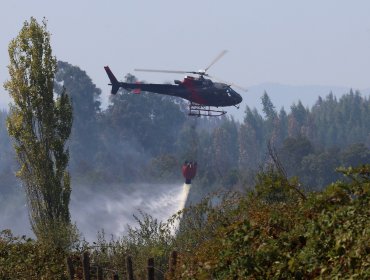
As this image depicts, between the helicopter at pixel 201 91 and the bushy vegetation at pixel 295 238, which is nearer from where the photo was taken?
the bushy vegetation at pixel 295 238

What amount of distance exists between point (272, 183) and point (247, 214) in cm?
73

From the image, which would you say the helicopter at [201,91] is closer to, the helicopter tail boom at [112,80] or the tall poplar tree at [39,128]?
the helicopter tail boom at [112,80]

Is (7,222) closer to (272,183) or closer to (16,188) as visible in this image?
(16,188)

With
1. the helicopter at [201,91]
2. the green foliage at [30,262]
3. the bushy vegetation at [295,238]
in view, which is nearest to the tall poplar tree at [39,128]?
the green foliage at [30,262]

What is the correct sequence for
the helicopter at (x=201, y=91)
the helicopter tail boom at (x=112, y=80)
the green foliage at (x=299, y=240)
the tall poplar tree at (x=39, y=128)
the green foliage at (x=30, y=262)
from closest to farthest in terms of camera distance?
the green foliage at (x=299, y=240) → the green foliage at (x=30, y=262) → the tall poplar tree at (x=39, y=128) → the helicopter at (x=201, y=91) → the helicopter tail boom at (x=112, y=80)

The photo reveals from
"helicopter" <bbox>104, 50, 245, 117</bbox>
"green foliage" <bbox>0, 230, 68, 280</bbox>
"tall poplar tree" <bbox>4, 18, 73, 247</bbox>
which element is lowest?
"green foliage" <bbox>0, 230, 68, 280</bbox>

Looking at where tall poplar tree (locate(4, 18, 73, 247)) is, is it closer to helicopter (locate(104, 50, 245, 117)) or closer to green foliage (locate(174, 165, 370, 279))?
green foliage (locate(174, 165, 370, 279))

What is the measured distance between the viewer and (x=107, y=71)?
72.8 metres

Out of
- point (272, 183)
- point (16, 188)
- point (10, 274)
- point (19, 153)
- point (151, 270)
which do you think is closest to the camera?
point (272, 183)

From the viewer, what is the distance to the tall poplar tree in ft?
93.5

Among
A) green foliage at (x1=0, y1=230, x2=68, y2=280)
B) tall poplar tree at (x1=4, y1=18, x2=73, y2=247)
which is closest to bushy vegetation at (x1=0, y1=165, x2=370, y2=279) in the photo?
green foliage at (x1=0, y1=230, x2=68, y2=280)

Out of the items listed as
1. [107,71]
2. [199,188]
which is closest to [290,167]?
[199,188]

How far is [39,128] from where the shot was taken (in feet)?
99.6

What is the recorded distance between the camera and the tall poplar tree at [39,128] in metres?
28.5
